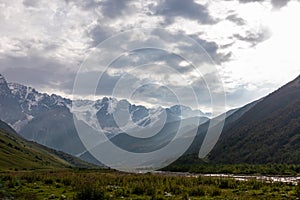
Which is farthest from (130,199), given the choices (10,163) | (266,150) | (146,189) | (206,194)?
(266,150)

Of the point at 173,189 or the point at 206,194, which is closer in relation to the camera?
the point at 206,194

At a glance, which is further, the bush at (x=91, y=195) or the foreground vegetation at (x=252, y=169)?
the foreground vegetation at (x=252, y=169)

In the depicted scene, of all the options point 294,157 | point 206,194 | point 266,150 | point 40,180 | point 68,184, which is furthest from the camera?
point 266,150

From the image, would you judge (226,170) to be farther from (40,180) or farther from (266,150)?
(266,150)

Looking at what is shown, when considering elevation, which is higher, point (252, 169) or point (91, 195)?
point (91, 195)

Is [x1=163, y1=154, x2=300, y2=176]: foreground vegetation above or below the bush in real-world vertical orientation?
below

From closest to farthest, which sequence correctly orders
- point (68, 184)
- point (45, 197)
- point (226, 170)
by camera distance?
point (45, 197) → point (68, 184) → point (226, 170)

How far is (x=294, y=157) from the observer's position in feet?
488

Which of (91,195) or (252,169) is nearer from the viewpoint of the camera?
(91,195)

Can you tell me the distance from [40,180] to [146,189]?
19.0m

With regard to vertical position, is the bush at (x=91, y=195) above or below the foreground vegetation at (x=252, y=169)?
above

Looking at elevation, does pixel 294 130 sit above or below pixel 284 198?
above

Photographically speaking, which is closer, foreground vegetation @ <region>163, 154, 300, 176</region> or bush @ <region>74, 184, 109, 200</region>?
bush @ <region>74, 184, 109, 200</region>

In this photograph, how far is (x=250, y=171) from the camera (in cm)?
7962
